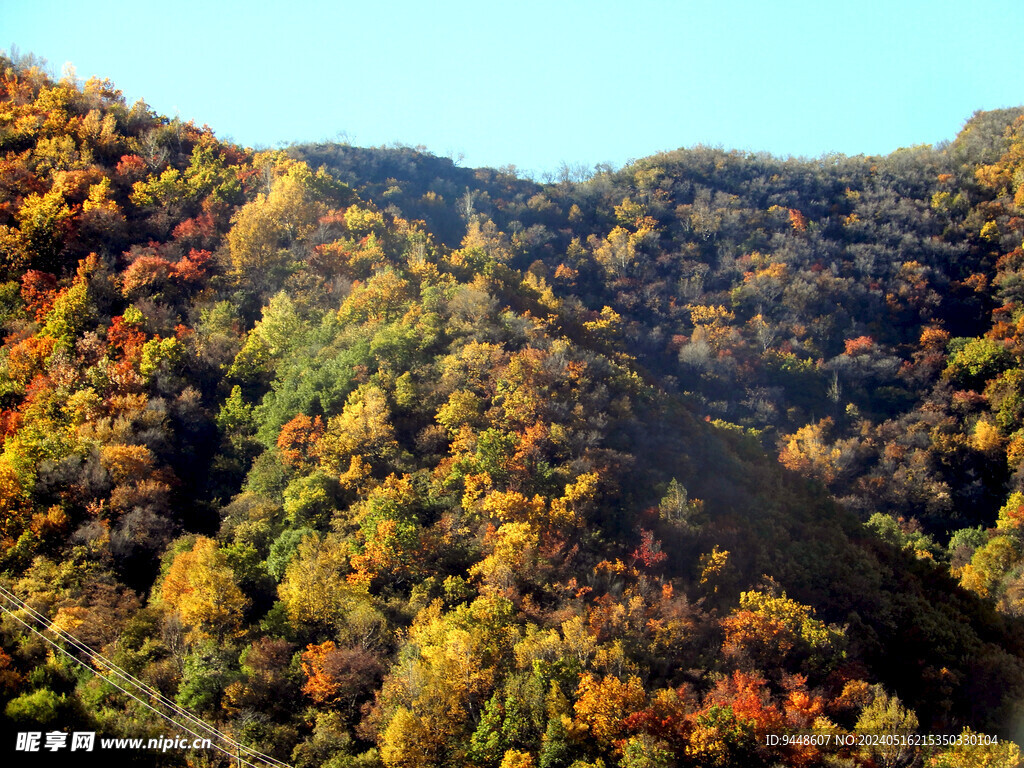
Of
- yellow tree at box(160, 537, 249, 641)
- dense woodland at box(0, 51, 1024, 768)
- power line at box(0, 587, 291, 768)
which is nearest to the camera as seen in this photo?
power line at box(0, 587, 291, 768)

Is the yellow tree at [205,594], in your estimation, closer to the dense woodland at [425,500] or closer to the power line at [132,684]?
the dense woodland at [425,500]

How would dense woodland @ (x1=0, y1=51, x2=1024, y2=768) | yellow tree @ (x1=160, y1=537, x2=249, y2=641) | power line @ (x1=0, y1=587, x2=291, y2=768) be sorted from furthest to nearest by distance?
yellow tree @ (x1=160, y1=537, x2=249, y2=641) < dense woodland @ (x1=0, y1=51, x2=1024, y2=768) < power line @ (x1=0, y1=587, x2=291, y2=768)

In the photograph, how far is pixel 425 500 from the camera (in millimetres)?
42969

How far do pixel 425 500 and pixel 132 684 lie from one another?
1553cm

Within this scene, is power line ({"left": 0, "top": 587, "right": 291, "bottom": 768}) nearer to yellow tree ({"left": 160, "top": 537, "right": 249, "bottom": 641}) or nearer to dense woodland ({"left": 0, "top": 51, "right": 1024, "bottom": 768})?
dense woodland ({"left": 0, "top": 51, "right": 1024, "bottom": 768})

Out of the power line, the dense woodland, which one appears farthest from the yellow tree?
the power line

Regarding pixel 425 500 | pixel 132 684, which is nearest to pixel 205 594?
pixel 132 684

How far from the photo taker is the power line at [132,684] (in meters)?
31.0

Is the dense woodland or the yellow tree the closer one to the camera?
the dense woodland

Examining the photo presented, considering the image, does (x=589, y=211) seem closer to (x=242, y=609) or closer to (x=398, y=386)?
(x=398, y=386)

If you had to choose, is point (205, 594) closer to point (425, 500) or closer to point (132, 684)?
point (132, 684)

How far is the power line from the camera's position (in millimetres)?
30953

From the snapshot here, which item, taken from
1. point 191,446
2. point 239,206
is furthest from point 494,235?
point 191,446

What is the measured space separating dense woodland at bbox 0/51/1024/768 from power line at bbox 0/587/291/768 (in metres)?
0.35
